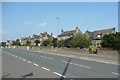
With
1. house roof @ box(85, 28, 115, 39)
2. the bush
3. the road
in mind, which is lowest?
the road

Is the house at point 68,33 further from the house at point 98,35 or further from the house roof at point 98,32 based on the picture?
the house at point 98,35

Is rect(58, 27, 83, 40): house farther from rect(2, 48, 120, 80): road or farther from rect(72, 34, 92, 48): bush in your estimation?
rect(2, 48, 120, 80): road

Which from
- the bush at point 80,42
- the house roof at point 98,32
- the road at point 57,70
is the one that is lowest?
the road at point 57,70

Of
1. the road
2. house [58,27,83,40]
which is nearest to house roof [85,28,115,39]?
house [58,27,83,40]

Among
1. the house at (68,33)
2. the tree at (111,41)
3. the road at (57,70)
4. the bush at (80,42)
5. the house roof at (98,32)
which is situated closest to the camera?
the road at (57,70)

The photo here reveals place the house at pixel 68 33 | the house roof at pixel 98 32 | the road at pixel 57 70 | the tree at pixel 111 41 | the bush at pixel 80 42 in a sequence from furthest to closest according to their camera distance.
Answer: the house at pixel 68 33
the house roof at pixel 98 32
the bush at pixel 80 42
the tree at pixel 111 41
the road at pixel 57 70

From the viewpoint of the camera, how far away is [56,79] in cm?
1394

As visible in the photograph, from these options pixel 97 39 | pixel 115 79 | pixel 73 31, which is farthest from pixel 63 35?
→ pixel 115 79

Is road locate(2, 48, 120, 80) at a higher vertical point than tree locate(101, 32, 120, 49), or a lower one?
lower

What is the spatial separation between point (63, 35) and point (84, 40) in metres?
58.1

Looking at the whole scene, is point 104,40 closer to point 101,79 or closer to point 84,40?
point 84,40

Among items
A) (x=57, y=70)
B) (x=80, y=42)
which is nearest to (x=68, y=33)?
(x=80, y=42)

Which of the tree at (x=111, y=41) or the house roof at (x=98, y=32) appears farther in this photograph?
the house roof at (x=98, y=32)

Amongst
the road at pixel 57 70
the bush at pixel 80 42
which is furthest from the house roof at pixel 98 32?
the road at pixel 57 70
